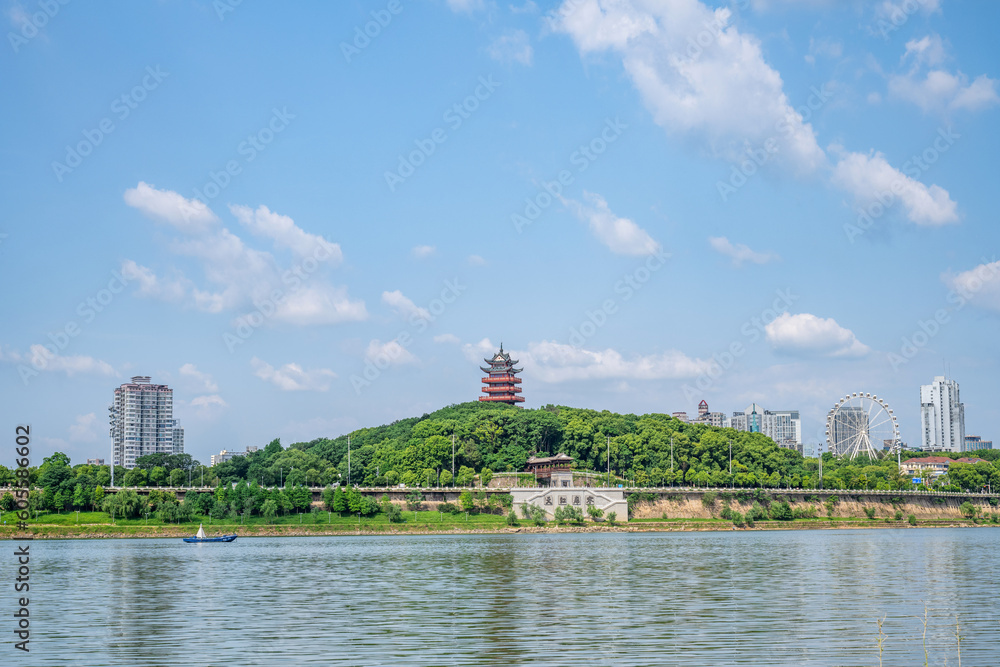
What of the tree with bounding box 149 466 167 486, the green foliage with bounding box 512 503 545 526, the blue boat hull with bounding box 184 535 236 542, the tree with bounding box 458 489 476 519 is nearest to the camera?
the blue boat hull with bounding box 184 535 236 542

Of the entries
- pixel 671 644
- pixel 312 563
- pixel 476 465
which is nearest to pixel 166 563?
pixel 312 563

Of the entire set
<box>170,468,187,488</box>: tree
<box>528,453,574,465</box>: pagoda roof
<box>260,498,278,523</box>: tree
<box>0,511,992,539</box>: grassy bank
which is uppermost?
<box>528,453,574,465</box>: pagoda roof

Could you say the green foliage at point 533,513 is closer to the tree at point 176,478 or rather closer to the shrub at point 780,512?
the shrub at point 780,512

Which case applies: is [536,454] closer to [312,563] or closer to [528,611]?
[312,563]

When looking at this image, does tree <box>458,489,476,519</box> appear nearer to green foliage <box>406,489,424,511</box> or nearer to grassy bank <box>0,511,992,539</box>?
grassy bank <box>0,511,992,539</box>

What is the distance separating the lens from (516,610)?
1576 inches

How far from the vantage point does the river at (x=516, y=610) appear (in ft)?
98.3

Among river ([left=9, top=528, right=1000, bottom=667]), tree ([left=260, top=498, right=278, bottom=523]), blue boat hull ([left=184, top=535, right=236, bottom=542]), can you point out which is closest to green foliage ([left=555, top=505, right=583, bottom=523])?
tree ([left=260, top=498, right=278, bottom=523])

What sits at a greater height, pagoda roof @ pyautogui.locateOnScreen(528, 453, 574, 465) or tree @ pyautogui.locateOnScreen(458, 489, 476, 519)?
pagoda roof @ pyautogui.locateOnScreen(528, 453, 574, 465)

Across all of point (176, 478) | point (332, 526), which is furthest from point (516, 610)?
point (176, 478)

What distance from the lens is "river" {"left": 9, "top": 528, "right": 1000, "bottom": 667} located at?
30.0 metres

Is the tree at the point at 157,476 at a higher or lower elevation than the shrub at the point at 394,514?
higher

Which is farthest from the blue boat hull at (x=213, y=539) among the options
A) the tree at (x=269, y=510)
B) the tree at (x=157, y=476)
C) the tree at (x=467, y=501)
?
the tree at (x=157, y=476)

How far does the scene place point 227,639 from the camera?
1313 inches
